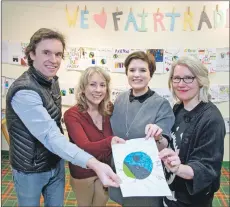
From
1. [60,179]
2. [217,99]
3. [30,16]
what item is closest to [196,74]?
[60,179]

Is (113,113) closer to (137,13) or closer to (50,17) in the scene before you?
(137,13)

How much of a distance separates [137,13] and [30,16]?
141cm

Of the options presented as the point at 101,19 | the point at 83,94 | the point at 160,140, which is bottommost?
the point at 160,140

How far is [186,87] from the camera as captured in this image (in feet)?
4.23

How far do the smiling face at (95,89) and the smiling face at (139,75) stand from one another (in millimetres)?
199

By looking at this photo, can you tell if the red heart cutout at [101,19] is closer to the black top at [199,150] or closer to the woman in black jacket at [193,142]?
the woman in black jacket at [193,142]

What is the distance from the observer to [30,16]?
316 centimetres

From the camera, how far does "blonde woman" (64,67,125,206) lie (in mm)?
1466

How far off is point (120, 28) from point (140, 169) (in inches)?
90.4

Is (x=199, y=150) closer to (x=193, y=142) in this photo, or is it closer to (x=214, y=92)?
(x=193, y=142)

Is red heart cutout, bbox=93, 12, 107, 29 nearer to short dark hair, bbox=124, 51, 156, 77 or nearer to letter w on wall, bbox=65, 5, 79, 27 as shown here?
letter w on wall, bbox=65, 5, 79, 27

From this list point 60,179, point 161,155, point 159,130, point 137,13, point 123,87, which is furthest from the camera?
point 123,87

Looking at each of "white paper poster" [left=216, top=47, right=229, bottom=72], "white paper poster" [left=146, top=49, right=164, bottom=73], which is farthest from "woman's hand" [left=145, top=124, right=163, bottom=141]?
"white paper poster" [left=216, top=47, right=229, bottom=72]

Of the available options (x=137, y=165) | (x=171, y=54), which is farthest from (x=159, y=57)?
(x=137, y=165)
